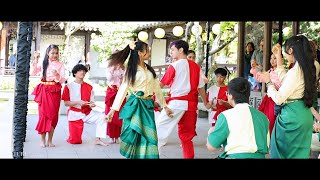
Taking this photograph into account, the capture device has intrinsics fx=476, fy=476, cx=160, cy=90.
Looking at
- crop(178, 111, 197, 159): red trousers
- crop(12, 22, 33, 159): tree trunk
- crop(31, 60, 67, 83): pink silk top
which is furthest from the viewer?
crop(31, 60, 67, 83): pink silk top

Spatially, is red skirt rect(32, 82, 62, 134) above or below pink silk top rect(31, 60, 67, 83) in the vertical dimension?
below

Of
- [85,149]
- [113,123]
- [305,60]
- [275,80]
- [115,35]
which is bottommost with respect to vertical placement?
[85,149]

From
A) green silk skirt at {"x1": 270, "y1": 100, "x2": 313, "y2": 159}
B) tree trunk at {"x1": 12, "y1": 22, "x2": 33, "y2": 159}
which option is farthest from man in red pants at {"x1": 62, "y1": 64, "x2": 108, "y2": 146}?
green silk skirt at {"x1": 270, "y1": 100, "x2": 313, "y2": 159}

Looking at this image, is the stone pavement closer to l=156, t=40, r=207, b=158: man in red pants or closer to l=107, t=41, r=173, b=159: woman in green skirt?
l=156, t=40, r=207, b=158: man in red pants

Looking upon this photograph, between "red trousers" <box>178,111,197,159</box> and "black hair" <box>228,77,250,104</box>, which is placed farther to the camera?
"red trousers" <box>178,111,197,159</box>

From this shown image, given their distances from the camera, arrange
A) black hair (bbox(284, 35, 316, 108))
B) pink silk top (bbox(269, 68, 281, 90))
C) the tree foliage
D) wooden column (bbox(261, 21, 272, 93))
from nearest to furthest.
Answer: black hair (bbox(284, 35, 316, 108)) < pink silk top (bbox(269, 68, 281, 90)) < wooden column (bbox(261, 21, 272, 93)) < the tree foliage

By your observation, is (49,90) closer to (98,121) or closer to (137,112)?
(98,121)

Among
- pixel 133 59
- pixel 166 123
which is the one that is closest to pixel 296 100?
pixel 133 59

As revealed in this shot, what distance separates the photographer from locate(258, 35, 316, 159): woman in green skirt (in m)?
3.79

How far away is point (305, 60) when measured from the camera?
149 inches

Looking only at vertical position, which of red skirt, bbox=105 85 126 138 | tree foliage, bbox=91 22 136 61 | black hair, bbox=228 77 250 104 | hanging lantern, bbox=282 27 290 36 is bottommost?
red skirt, bbox=105 85 126 138

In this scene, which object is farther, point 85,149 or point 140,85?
point 85,149

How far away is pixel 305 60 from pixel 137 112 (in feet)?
5.82
